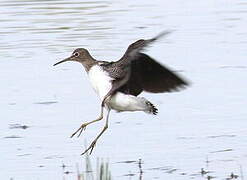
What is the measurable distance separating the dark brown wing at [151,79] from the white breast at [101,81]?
128 mm

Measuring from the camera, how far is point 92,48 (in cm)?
1370

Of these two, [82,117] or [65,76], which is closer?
[82,117]

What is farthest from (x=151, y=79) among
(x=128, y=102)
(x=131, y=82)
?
(x=128, y=102)

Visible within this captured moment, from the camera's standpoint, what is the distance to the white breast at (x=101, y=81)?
8.36 m

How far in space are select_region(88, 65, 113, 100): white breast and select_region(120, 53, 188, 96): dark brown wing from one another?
0.42 feet

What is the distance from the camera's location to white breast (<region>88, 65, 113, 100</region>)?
8359mm

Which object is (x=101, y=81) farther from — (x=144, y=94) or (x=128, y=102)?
(x=144, y=94)

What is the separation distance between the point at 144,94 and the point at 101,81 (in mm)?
3104

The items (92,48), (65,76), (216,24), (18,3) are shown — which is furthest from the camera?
(18,3)

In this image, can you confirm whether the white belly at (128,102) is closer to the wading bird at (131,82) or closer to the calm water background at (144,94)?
the wading bird at (131,82)

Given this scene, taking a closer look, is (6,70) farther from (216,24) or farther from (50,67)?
(216,24)

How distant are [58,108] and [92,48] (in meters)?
2.90

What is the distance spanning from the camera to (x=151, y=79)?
8477 millimetres

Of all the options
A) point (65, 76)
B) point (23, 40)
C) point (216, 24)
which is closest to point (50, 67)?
point (65, 76)
